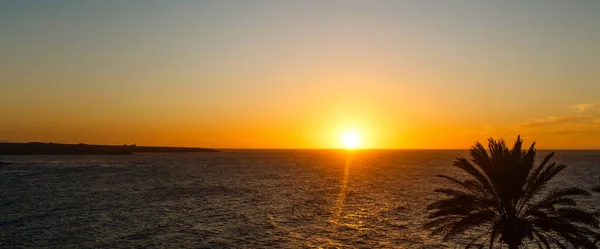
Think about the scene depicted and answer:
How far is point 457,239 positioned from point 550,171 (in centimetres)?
2399

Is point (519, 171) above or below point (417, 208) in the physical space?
above

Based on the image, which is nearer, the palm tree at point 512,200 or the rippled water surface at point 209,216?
the palm tree at point 512,200

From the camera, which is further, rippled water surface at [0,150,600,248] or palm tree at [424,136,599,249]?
rippled water surface at [0,150,600,248]

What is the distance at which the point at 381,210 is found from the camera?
7219cm

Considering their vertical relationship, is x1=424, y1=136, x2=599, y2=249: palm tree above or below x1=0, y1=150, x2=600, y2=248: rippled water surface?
above

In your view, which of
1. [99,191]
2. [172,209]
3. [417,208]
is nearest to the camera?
[172,209]

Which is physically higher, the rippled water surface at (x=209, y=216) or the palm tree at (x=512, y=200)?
the palm tree at (x=512, y=200)

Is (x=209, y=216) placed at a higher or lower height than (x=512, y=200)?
lower

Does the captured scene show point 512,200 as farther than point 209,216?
No

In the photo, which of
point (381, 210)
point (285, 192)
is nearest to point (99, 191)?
point (285, 192)

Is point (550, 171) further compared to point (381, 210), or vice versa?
point (381, 210)

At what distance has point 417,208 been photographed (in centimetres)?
7388

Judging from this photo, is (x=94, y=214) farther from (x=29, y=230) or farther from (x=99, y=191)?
(x=99, y=191)

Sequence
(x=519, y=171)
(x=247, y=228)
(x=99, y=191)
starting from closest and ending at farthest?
(x=519, y=171) → (x=247, y=228) → (x=99, y=191)
